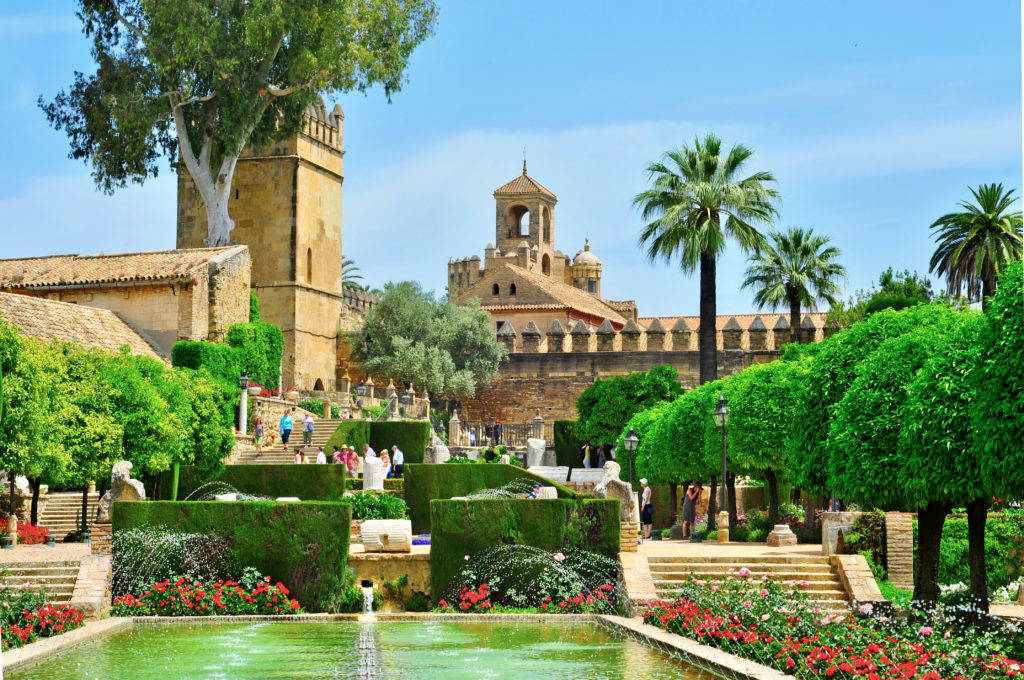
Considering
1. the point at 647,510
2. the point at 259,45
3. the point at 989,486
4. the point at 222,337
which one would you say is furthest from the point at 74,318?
the point at 989,486

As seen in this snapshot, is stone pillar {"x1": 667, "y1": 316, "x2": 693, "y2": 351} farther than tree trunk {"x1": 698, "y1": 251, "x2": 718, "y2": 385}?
Yes

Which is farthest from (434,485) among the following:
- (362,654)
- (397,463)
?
(362,654)

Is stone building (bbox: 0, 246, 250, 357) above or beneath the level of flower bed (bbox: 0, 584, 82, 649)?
above

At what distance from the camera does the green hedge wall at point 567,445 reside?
43.8m

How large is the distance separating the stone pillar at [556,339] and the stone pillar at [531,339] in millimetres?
780

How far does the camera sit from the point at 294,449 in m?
36.3

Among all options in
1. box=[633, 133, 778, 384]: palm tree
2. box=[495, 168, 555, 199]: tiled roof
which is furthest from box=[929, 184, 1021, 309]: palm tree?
box=[495, 168, 555, 199]: tiled roof

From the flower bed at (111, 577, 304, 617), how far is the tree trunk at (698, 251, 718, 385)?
21856mm

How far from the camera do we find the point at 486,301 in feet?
233

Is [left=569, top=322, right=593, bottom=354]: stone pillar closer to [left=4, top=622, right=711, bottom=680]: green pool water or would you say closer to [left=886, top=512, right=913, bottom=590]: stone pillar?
[left=886, top=512, right=913, bottom=590]: stone pillar

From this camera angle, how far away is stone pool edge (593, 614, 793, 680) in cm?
1102

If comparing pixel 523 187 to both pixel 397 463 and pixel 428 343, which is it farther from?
pixel 397 463

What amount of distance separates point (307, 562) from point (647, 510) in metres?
14.3

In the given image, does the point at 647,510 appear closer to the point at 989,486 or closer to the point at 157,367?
the point at 157,367
